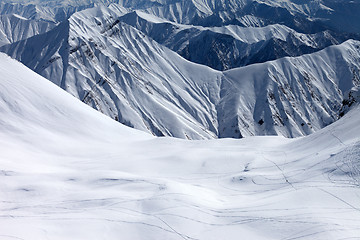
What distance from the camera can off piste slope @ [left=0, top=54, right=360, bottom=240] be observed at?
10031mm

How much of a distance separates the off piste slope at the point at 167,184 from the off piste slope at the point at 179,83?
7504cm

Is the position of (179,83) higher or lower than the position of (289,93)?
higher

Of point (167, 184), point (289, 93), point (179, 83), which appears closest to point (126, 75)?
point (179, 83)

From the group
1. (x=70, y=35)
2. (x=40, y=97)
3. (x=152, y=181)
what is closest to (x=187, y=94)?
(x=70, y=35)

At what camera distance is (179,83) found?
130 m

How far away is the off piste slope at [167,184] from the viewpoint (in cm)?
1003

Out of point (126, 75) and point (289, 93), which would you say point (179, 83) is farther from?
point (289, 93)

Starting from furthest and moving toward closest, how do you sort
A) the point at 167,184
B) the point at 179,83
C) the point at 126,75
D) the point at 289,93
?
1. the point at 179,83
2. the point at 289,93
3. the point at 126,75
4. the point at 167,184

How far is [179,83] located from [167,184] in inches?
4660

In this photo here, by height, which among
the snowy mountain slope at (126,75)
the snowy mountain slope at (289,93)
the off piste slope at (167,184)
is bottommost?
the snowy mountain slope at (289,93)

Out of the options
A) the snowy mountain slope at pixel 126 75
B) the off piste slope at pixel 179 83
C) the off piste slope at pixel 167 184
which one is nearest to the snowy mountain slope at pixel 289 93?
the off piste slope at pixel 179 83

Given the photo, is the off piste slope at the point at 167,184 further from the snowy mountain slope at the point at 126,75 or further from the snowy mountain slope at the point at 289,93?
the snowy mountain slope at the point at 289,93

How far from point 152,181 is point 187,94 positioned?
112872 millimetres

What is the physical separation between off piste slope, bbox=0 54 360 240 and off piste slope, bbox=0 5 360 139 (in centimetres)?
7504
